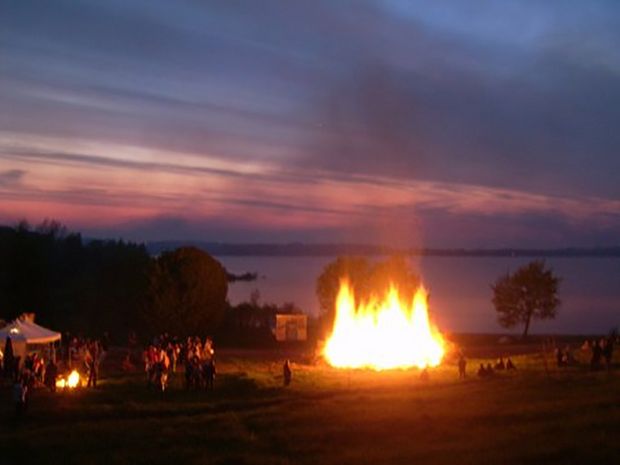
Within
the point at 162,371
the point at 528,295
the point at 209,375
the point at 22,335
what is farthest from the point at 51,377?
the point at 528,295

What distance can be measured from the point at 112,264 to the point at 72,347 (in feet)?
98.6

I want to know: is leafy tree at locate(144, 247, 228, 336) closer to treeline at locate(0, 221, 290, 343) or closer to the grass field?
treeline at locate(0, 221, 290, 343)

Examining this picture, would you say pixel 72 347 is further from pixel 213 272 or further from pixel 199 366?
pixel 213 272

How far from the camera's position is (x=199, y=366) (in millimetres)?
28906

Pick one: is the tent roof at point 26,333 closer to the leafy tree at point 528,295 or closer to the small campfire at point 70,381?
the small campfire at point 70,381

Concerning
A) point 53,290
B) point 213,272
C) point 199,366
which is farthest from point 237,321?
point 199,366

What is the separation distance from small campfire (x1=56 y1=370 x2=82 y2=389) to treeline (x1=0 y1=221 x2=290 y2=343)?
1538 centimetres

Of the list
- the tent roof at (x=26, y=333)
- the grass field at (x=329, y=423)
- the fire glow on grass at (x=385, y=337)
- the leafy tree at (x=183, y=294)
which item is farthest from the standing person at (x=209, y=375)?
Result: the leafy tree at (x=183, y=294)

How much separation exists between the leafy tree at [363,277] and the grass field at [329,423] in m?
29.5

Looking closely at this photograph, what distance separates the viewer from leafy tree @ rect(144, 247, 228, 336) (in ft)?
146

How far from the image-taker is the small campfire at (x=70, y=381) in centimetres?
2773

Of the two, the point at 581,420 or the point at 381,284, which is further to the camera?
the point at 381,284

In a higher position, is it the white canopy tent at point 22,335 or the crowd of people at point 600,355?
the white canopy tent at point 22,335

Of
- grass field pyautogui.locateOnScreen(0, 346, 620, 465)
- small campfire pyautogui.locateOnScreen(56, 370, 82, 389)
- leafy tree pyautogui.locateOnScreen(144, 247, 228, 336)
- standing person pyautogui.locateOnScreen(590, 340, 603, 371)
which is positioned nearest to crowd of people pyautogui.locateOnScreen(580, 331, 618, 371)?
standing person pyautogui.locateOnScreen(590, 340, 603, 371)
